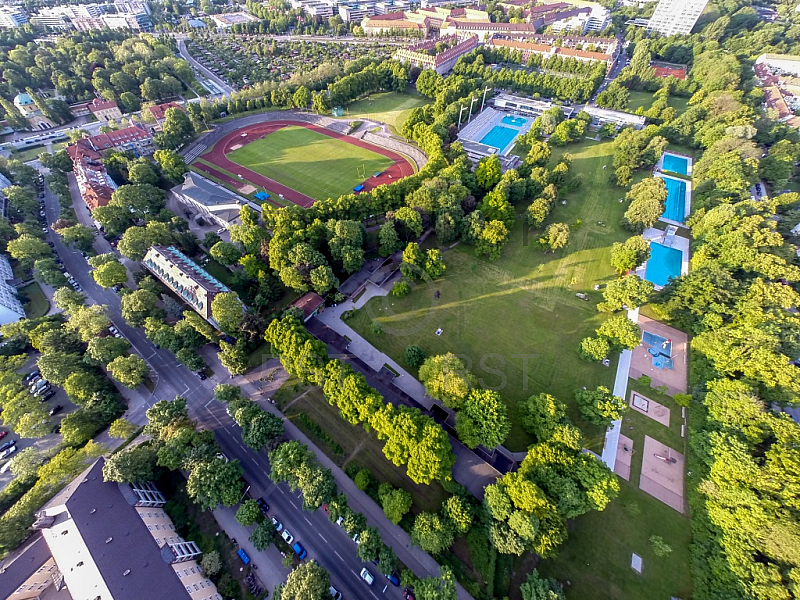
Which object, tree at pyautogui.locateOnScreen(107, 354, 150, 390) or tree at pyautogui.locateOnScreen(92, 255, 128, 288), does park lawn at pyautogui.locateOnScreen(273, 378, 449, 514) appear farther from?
tree at pyautogui.locateOnScreen(92, 255, 128, 288)

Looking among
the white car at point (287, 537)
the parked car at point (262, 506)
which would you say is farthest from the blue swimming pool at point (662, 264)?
the parked car at point (262, 506)

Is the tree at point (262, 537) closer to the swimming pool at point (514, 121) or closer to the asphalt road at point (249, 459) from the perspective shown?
the asphalt road at point (249, 459)

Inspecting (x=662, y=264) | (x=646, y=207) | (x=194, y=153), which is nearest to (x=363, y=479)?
(x=662, y=264)

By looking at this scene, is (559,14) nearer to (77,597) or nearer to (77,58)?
(77,58)

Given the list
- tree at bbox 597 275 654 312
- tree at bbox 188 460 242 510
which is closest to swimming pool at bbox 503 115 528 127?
tree at bbox 597 275 654 312

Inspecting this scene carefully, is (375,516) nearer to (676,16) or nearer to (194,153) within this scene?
(194,153)

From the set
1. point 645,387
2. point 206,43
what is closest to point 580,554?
point 645,387
